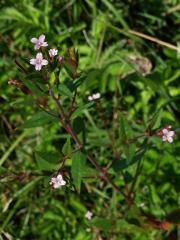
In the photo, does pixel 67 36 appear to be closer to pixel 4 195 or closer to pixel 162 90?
pixel 162 90

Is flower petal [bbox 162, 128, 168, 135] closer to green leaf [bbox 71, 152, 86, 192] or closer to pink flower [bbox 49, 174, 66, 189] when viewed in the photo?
green leaf [bbox 71, 152, 86, 192]

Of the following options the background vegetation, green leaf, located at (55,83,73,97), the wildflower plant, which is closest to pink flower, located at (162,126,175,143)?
the wildflower plant

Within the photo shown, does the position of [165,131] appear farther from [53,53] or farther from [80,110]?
[53,53]

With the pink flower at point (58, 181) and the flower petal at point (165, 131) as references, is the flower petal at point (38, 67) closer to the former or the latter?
the pink flower at point (58, 181)

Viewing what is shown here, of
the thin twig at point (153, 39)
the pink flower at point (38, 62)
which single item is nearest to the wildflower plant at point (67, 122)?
the pink flower at point (38, 62)

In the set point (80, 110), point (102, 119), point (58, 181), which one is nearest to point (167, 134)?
point (80, 110)

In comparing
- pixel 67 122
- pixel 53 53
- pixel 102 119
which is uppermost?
pixel 102 119
